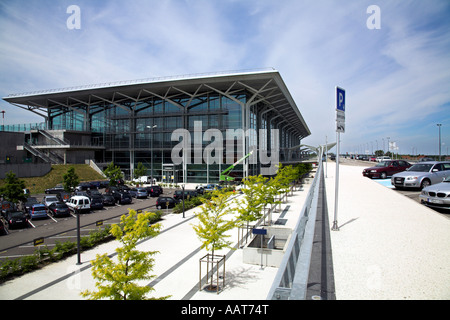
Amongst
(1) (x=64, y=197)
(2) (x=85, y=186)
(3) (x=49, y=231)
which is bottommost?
(3) (x=49, y=231)

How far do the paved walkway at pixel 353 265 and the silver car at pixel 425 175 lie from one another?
144 inches

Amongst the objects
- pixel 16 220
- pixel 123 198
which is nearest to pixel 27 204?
pixel 16 220

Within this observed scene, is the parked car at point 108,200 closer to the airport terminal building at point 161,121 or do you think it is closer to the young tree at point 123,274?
the airport terminal building at point 161,121

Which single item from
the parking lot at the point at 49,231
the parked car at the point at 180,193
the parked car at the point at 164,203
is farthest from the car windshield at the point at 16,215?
the parked car at the point at 180,193

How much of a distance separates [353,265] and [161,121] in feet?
173

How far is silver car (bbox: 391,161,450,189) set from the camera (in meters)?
15.2

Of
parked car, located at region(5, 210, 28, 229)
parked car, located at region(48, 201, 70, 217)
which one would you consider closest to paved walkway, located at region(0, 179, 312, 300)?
parked car, located at region(5, 210, 28, 229)

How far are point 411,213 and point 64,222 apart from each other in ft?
75.8

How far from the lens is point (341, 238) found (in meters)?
6.96

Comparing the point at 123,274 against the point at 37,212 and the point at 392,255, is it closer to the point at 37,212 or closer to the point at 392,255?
the point at 392,255

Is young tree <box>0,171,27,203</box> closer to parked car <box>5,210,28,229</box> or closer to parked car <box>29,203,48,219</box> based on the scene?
parked car <box>29,203,48,219</box>

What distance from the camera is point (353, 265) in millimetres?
5102

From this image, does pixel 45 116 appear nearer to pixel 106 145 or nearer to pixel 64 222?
pixel 106 145
